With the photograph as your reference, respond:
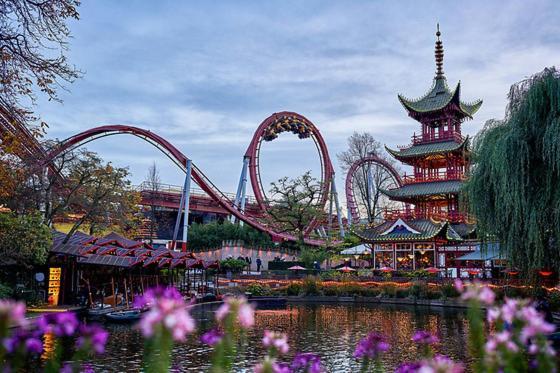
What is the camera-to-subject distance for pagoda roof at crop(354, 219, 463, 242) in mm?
36250

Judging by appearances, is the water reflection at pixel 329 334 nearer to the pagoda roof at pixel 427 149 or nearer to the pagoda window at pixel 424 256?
the pagoda window at pixel 424 256

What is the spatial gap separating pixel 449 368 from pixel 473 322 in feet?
1.23

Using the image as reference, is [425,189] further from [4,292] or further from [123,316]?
[4,292]

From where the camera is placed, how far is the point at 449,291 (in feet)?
87.7

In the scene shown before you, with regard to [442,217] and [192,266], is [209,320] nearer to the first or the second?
[192,266]

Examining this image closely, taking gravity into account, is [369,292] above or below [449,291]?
below

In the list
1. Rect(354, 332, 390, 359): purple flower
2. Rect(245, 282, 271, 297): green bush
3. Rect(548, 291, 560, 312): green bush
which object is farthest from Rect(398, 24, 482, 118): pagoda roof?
Rect(354, 332, 390, 359): purple flower

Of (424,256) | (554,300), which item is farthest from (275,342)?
(424,256)

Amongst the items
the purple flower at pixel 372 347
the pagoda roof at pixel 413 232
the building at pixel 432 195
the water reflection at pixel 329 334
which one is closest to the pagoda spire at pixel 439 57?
the building at pixel 432 195

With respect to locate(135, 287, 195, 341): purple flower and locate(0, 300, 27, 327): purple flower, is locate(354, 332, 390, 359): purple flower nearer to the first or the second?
locate(135, 287, 195, 341): purple flower

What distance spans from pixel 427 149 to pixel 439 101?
14.9 ft

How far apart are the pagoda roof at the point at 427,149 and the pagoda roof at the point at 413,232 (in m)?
5.71

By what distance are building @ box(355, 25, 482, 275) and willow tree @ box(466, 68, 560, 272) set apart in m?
17.9

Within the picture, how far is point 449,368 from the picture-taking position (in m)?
2.47
